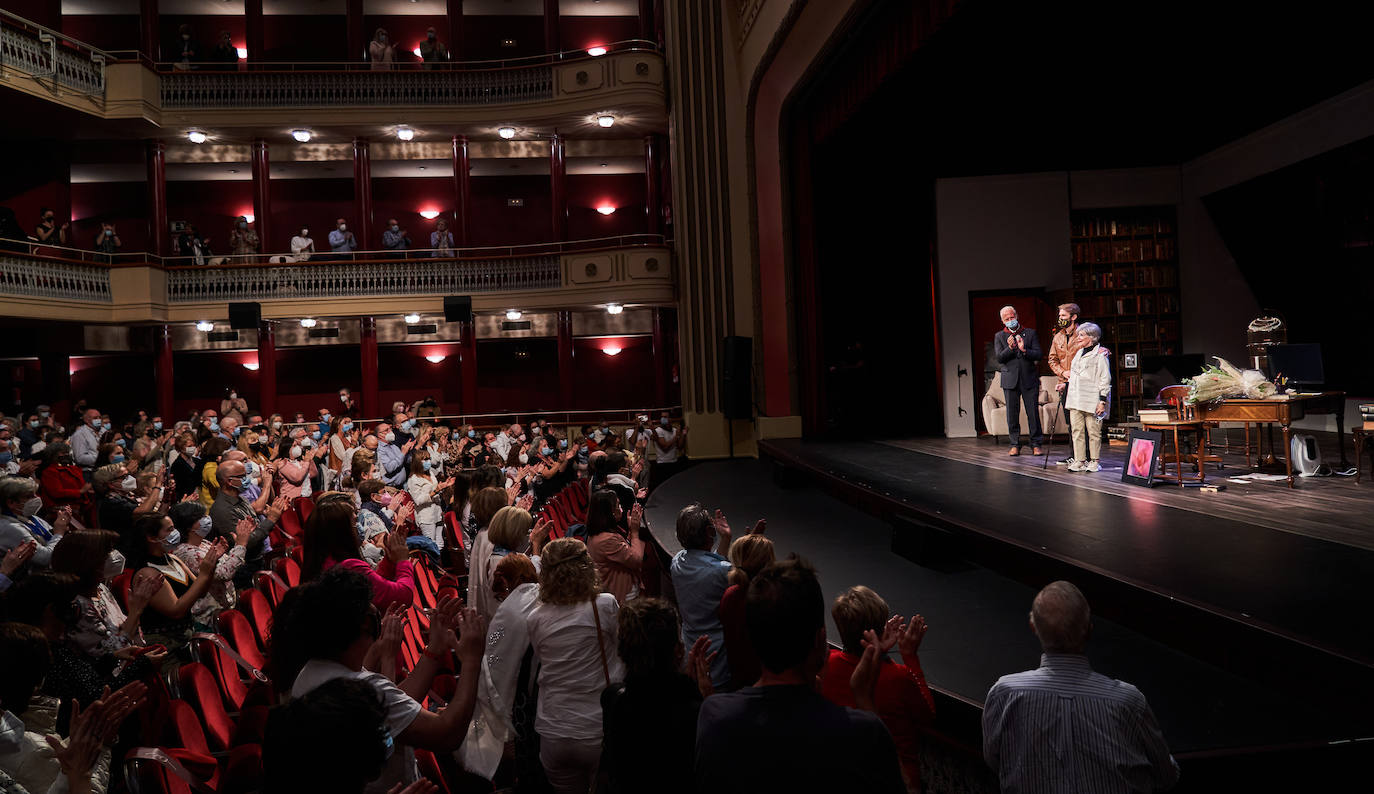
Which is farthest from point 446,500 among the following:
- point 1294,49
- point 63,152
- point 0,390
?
point 63,152

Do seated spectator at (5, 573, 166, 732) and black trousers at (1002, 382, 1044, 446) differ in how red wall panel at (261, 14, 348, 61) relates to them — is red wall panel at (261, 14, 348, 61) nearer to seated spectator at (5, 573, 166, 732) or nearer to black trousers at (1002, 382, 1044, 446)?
black trousers at (1002, 382, 1044, 446)

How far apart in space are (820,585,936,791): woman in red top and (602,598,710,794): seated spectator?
1.23ft

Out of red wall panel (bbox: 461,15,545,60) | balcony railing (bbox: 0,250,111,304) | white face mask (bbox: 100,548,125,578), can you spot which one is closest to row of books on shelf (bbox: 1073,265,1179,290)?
white face mask (bbox: 100,548,125,578)

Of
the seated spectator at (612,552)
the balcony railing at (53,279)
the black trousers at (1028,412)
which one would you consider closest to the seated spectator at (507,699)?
the seated spectator at (612,552)

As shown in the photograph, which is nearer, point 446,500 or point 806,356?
point 446,500

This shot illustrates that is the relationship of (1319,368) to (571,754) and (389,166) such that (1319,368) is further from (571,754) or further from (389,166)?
(389,166)

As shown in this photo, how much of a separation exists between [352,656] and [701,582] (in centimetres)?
142

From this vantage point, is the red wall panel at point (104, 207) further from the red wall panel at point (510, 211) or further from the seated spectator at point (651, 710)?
the seated spectator at point (651, 710)

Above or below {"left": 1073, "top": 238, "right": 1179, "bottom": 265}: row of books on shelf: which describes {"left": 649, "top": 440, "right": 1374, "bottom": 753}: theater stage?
below

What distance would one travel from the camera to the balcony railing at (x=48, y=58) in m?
12.3

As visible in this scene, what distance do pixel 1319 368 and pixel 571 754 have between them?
628 centimetres

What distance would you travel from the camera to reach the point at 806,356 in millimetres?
10484

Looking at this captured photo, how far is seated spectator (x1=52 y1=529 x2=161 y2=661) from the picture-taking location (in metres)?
2.61

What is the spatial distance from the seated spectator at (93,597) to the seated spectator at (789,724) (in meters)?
2.02
